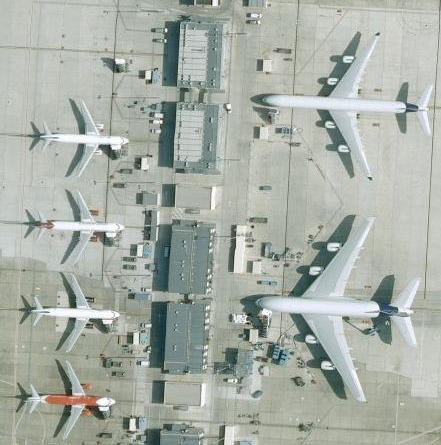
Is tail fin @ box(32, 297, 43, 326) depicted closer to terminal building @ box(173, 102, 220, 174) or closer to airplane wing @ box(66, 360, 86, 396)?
airplane wing @ box(66, 360, 86, 396)

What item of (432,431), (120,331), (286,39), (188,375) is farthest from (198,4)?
(432,431)

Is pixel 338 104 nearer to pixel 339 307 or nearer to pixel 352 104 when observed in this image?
pixel 352 104

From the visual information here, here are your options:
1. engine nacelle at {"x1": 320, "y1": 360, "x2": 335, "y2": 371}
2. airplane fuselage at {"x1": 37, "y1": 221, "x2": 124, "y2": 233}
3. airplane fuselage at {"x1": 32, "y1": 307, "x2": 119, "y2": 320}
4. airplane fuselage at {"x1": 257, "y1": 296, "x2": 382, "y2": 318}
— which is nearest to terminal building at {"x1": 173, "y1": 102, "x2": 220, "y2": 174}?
airplane fuselage at {"x1": 37, "y1": 221, "x2": 124, "y2": 233}

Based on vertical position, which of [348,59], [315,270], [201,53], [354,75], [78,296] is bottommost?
[78,296]

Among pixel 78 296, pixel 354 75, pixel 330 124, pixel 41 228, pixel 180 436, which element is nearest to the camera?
pixel 180 436

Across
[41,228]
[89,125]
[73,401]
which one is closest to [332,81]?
[89,125]

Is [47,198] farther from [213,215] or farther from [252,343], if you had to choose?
[252,343]

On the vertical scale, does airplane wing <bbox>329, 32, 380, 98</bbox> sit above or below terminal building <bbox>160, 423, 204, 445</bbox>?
above

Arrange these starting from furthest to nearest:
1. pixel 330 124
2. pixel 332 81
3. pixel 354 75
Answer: pixel 332 81 < pixel 330 124 < pixel 354 75
